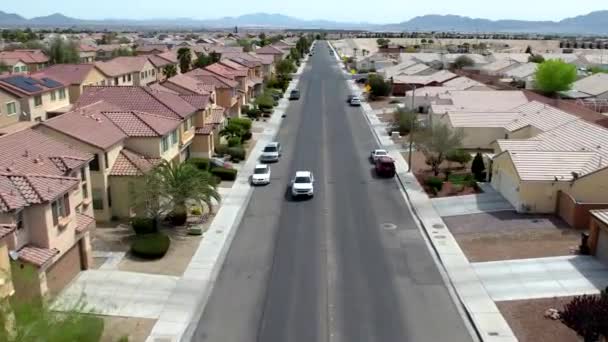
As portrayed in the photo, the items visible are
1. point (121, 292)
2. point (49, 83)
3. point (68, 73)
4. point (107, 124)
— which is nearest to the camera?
point (121, 292)

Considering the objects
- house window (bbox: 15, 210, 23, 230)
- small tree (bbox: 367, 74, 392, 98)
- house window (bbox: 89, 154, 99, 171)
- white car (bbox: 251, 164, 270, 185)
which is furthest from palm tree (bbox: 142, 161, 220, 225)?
small tree (bbox: 367, 74, 392, 98)

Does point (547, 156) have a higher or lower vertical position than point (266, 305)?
higher

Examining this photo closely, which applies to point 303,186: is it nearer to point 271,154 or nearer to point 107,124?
point 271,154

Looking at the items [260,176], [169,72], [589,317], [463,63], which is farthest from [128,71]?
[589,317]

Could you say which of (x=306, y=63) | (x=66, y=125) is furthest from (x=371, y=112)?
(x=306, y=63)

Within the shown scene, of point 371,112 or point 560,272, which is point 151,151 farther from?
point 371,112
